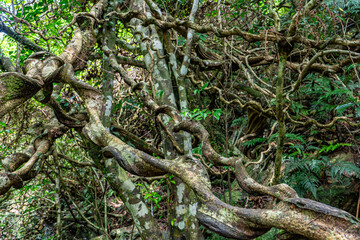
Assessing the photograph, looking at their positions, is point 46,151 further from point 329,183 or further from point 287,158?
point 329,183

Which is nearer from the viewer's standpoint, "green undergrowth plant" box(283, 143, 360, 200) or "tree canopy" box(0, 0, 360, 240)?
"tree canopy" box(0, 0, 360, 240)

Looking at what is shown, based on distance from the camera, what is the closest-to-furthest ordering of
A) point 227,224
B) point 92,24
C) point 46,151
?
1. point 227,224
2. point 46,151
3. point 92,24

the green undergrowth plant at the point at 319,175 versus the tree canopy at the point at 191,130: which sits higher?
the tree canopy at the point at 191,130

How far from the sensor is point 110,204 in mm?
6406

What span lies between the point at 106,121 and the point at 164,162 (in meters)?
1.90

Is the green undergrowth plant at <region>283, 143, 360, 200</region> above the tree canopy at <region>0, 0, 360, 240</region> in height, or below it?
below

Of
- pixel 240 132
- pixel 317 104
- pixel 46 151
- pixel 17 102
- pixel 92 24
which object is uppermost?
pixel 92 24

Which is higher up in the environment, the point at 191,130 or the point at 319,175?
the point at 191,130

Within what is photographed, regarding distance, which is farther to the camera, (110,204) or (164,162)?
(110,204)

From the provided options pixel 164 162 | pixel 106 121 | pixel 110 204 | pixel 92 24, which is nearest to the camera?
pixel 164 162

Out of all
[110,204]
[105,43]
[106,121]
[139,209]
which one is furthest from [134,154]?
[110,204]

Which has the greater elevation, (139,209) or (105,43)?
(105,43)

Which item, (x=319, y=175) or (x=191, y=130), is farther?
(x=319, y=175)

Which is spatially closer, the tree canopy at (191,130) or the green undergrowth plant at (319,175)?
the tree canopy at (191,130)
